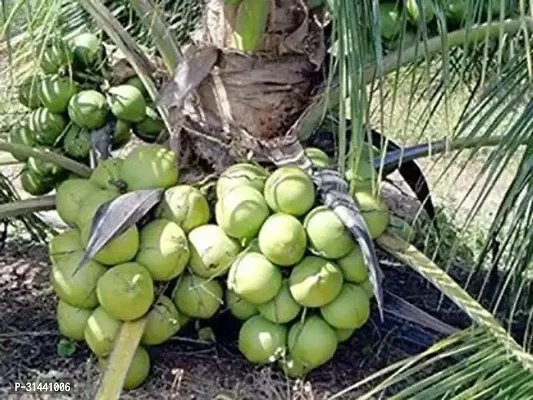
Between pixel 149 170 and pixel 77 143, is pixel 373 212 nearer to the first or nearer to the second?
pixel 149 170

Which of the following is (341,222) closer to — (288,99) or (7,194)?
(288,99)

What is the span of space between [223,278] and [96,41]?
0.58 m

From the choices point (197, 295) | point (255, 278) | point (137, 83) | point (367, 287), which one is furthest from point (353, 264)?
point (137, 83)

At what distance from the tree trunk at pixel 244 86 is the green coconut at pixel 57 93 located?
0.24 m

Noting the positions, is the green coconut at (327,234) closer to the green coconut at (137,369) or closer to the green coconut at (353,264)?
the green coconut at (353,264)

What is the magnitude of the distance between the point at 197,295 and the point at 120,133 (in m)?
0.42

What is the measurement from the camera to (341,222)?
184 centimetres

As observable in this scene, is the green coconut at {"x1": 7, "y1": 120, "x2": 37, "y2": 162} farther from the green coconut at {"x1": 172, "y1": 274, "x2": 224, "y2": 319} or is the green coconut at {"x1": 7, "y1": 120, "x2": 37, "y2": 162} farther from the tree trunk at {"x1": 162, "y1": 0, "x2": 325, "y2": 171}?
the green coconut at {"x1": 172, "y1": 274, "x2": 224, "y2": 319}

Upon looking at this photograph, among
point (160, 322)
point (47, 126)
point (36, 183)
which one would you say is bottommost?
point (160, 322)

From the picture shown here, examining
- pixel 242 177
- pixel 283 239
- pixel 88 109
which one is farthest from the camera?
pixel 88 109

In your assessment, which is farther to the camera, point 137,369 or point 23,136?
point 23,136

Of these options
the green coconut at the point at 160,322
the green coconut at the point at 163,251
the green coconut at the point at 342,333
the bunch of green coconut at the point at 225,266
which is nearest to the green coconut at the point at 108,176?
the bunch of green coconut at the point at 225,266

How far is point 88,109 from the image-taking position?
6.98 ft

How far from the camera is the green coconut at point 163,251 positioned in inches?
74.0
